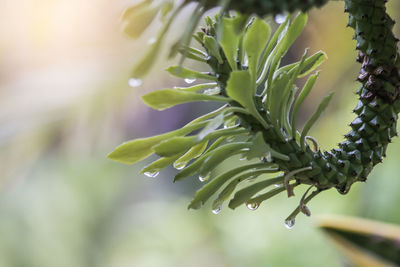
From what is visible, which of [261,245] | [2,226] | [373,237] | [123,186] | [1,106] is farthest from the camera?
[123,186]

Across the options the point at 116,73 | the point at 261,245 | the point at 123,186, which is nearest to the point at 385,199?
the point at 261,245

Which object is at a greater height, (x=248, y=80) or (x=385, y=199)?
(x=248, y=80)

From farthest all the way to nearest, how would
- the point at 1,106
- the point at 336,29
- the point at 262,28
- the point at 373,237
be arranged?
1. the point at 1,106
2. the point at 336,29
3. the point at 373,237
4. the point at 262,28

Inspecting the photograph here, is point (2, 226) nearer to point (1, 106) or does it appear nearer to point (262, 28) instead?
point (1, 106)

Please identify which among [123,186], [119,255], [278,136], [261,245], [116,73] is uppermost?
[278,136]

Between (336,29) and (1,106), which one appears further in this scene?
(1,106)

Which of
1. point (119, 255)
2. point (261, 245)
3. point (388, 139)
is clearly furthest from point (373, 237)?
point (119, 255)
